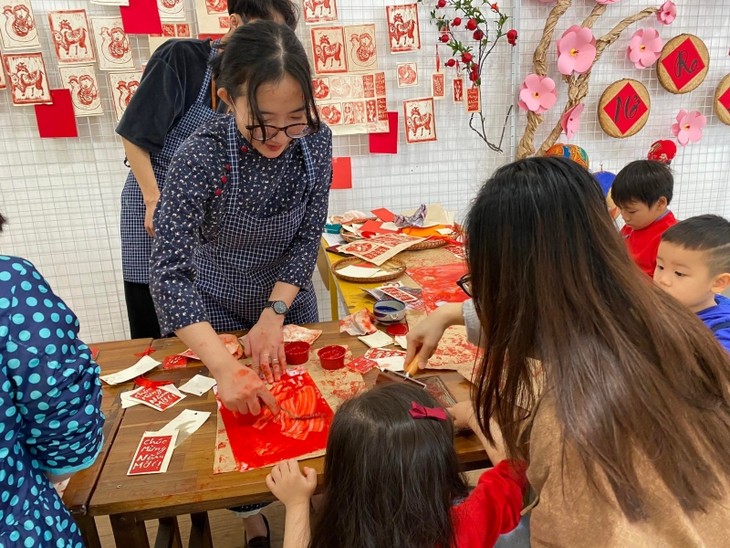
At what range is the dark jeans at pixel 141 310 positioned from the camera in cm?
203

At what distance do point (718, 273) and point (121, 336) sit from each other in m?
3.04

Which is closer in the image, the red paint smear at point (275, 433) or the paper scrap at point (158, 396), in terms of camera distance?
the red paint smear at point (275, 433)

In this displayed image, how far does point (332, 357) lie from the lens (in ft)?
4.69

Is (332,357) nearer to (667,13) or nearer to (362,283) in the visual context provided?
(362,283)

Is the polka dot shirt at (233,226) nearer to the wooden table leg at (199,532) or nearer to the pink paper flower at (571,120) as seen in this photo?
the wooden table leg at (199,532)

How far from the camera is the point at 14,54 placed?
8.81 feet

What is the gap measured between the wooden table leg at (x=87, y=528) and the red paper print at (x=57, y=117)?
2385 millimetres

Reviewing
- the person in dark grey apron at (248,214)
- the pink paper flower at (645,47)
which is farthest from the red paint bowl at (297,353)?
the pink paper flower at (645,47)

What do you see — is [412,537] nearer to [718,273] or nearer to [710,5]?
[718,273]

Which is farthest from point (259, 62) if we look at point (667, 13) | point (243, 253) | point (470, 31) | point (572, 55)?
point (667, 13)

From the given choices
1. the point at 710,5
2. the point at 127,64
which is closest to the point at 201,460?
the point at 127,64

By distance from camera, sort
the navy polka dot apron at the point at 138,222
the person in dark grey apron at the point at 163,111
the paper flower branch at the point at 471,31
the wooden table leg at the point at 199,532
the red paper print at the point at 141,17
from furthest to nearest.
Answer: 1. the paper flower branch at the point at 471,31
2. the red paper print at the point at 141,17
3. the navy polka dot apron at the point at 138,222
4. the person in dark grey apron at the point at 163,111
5. the wooden table leg at the point at 199,532

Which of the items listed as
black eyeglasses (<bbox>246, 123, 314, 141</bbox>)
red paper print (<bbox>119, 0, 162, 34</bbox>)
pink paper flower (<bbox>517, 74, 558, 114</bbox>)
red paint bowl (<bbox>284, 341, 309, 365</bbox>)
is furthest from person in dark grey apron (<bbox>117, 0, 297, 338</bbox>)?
pink paper flower (<bbox>517, 74, 558, 114</bbox>)

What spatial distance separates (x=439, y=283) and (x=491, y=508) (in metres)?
1.03
